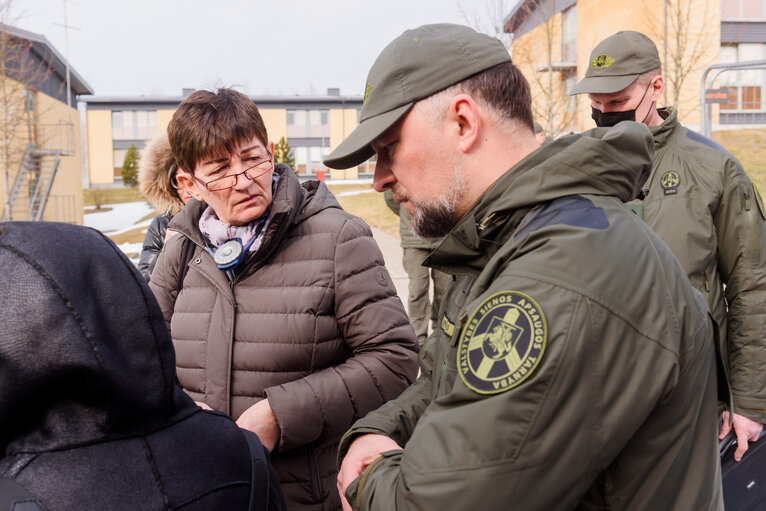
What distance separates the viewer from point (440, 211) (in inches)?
62.8

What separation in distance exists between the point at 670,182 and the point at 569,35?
1269 inches

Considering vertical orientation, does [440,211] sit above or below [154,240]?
above

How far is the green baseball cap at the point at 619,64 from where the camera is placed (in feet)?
10.6

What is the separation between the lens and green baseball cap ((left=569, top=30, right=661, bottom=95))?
3.22 meters

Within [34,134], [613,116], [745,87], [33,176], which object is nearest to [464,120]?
[613,116]

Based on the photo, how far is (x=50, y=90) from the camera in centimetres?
2808

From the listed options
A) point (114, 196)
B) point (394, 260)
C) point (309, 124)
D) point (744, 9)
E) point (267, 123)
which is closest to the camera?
point (394, 260)

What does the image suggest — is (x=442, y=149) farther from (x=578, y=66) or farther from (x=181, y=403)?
(x=578, y=66)

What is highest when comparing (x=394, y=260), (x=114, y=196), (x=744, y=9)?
(x=744, y=9)

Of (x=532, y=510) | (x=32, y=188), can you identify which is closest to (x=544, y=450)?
(x=532, y=510)

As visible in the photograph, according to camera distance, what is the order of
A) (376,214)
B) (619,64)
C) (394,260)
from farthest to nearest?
(376,214) < (394,260) < (619,64)

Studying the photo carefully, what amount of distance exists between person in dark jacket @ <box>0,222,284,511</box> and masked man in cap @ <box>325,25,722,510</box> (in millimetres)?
449

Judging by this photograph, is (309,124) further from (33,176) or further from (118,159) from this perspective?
(33,176)

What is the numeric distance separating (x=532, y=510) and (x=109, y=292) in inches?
32.1
